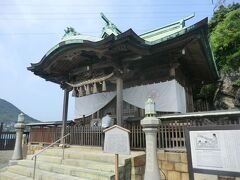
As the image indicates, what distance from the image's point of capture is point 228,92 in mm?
17578

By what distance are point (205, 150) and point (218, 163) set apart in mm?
360

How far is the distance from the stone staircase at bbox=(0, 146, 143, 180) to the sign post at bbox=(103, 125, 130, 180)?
1.12 metres

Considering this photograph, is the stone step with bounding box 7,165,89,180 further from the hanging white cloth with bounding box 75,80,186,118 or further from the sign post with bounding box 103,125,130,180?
the hanging white cloth with bounding box 75,80,186,118

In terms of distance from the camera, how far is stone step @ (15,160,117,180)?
6434 millimetres

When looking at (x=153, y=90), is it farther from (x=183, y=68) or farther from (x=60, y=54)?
(x=60, y=54)

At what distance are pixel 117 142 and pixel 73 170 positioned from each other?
2.67 meters

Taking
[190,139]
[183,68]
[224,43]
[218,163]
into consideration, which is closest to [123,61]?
[183,68]

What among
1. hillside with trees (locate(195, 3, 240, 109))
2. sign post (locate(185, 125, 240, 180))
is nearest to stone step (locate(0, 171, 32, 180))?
sign post (locate(185, 125, 240, 180))

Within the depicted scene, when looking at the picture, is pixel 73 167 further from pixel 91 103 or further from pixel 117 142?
pixel 91 103

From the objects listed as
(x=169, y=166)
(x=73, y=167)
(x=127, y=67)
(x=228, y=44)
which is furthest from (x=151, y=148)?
(x=228, y=44)

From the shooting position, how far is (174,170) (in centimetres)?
695

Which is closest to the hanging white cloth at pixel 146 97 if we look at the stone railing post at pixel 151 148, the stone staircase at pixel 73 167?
the stone staircase at pixel 73 167

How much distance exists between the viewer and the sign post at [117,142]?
5.31 m

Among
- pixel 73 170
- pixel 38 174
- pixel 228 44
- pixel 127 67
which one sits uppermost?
pixel 228 44
